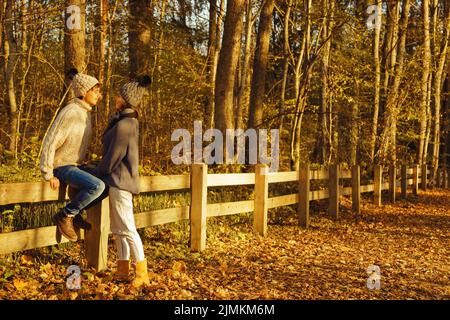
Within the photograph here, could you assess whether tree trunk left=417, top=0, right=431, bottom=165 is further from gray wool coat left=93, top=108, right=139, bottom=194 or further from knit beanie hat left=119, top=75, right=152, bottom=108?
gray wool coat left=93, top=108, right=139, bottom=194

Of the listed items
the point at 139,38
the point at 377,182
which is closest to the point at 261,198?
the point at 377,182

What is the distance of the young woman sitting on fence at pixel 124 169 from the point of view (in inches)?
211

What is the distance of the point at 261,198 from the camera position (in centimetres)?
970

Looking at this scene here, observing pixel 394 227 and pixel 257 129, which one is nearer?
pixel 394 227

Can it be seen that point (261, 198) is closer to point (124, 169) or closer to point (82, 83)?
point (124, 169)

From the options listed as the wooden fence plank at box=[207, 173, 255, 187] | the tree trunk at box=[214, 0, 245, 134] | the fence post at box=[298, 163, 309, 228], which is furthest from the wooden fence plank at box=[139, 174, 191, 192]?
the tree trunk at box=[214, 0, 245, 134]

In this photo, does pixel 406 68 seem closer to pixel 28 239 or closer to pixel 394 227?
pixel 394 227

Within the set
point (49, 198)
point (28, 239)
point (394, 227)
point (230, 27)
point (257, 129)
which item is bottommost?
point (394, 227)

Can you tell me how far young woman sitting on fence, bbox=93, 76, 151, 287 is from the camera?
5.36 meters

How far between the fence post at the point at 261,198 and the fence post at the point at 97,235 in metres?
4.06
